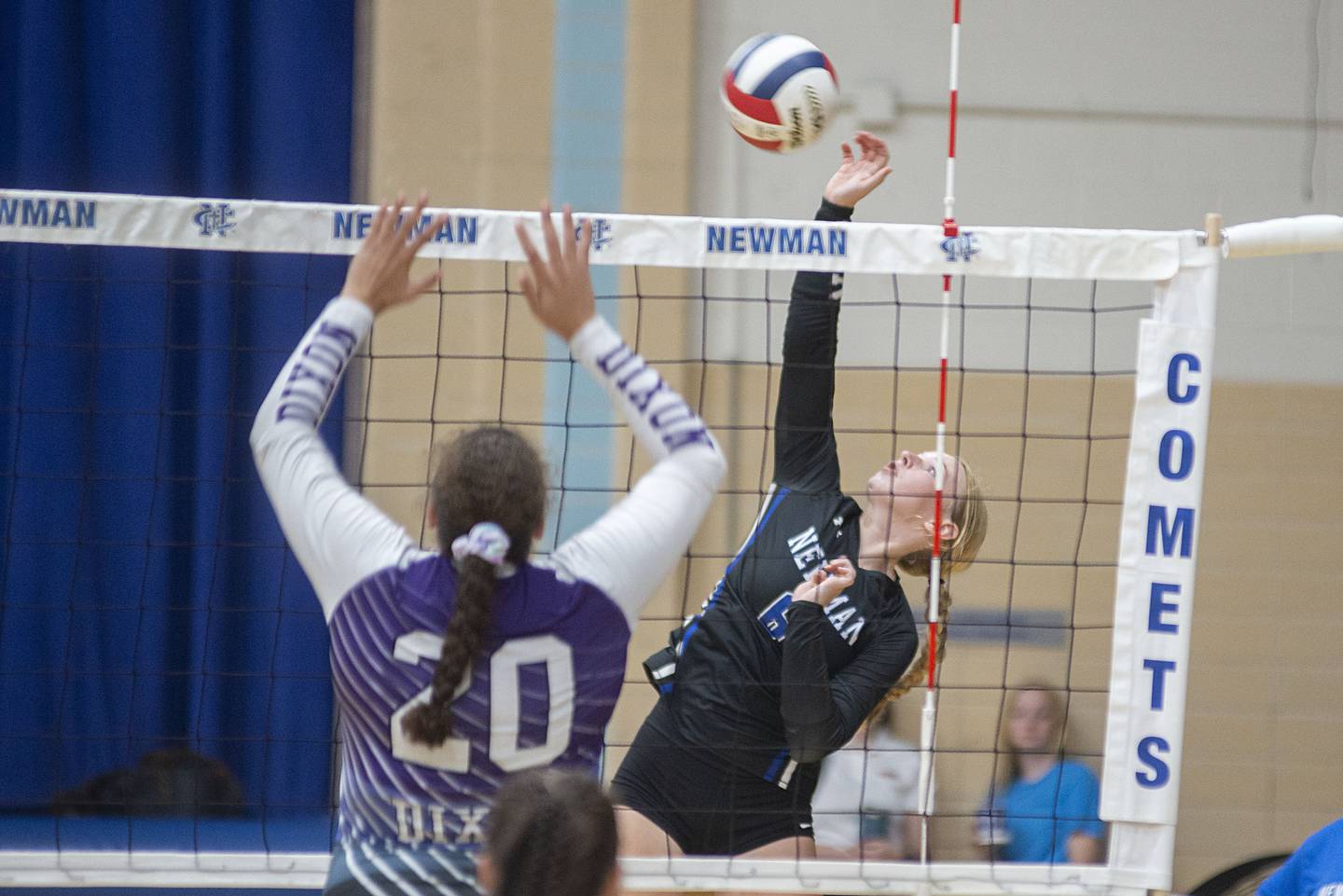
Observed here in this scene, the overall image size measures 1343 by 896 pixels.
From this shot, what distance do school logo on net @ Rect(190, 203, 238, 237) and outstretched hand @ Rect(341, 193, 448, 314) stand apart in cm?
80

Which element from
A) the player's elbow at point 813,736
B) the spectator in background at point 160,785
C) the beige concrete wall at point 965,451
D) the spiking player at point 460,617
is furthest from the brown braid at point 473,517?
the spectator in background at point 160,785

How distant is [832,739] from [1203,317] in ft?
3.70

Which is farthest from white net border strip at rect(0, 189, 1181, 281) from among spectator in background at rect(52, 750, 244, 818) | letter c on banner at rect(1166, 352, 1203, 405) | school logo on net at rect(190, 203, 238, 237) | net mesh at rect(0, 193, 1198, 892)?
spectator in background at rect(52, 750, 244, 818)

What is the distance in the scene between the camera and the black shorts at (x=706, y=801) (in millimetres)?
3193

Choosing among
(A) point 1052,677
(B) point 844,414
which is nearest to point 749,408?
(B) point 844,414

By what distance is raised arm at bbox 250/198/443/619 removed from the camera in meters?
2.09

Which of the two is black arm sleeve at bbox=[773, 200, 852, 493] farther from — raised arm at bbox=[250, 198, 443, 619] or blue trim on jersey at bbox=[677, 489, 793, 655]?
raised arm at bbox=[250, 198, 443, 619]

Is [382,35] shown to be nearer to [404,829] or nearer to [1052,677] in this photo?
[1052,677]

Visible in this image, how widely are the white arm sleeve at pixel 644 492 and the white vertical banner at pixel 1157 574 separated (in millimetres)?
1195

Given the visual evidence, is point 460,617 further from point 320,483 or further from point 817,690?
point 817,690

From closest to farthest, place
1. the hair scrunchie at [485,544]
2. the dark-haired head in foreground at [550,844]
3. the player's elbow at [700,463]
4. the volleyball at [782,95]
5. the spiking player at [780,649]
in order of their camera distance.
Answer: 1. the dark-haired head in foreground at [550,844]
2. the hair scrunchie at [485,544]
3. the player's elbow at [700,463]
4. the spiking player at [780,649]
5. the volleyball at [782,95]

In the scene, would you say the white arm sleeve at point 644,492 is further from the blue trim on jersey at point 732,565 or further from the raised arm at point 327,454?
the blue trim on jersey at point 732,565

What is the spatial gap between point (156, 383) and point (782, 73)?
2.69 m

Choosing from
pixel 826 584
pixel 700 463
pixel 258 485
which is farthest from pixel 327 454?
pixel 258 485
